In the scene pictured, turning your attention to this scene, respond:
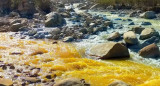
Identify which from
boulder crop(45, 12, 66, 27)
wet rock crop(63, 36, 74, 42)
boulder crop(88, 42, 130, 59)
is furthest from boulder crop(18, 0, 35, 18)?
boulder crop(88, 42, 130, 59)

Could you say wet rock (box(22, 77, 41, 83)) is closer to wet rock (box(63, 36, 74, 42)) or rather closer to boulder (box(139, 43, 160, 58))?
boulder (box(139, 43, 160, 58))

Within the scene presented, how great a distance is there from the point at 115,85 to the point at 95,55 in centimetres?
426

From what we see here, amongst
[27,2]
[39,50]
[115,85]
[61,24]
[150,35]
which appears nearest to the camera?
[115,85]

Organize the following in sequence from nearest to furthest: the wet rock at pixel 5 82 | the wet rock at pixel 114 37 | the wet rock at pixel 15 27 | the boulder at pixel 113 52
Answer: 1. the wet rock at pixel 5 82
2. the boulder at pixel 113 52
3. the wet rock at pixel 114 37
4. the wet rock at pixel 15 27

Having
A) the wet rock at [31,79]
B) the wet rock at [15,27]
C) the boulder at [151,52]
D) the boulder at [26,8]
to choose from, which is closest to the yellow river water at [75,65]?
the wet rock at [31,79]

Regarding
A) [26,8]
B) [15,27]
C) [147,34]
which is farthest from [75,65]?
[26,8]

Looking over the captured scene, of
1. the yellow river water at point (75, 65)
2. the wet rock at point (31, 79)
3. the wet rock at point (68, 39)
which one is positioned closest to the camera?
the wet rock at point (31, 79)

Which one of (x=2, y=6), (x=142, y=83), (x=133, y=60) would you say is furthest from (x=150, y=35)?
(x=2, y=6)

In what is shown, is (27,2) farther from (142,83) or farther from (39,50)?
(142,83)

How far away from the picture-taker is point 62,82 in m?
8.04

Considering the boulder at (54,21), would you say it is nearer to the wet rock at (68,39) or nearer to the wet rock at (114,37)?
the wet rock at (68,39)

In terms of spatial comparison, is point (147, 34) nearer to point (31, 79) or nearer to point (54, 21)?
point (31, 79)

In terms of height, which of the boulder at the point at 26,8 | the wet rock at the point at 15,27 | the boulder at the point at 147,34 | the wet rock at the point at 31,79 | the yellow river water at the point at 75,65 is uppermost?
the boulder at the point at 26,8

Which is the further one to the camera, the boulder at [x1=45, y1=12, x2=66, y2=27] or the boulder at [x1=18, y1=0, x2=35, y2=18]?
the boulder at [x1=18, y1=0, x2=35, y2=18]
